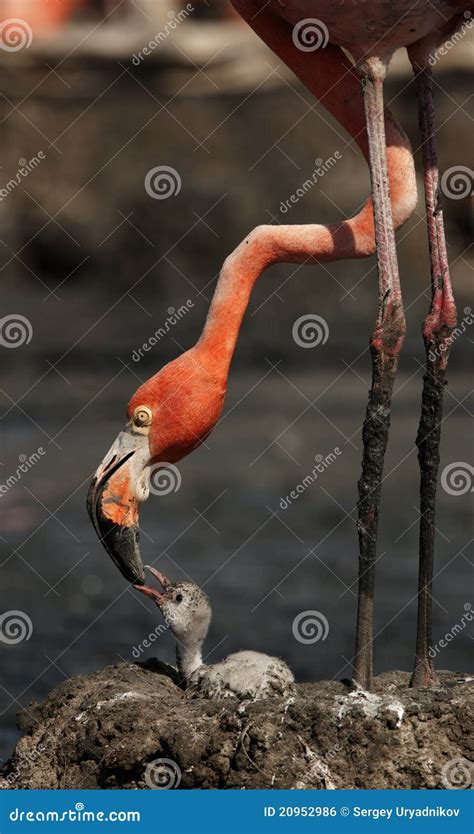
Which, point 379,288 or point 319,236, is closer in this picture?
point 379,288

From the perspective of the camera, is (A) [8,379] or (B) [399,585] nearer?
(B) [399,585]

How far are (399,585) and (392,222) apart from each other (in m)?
4.56

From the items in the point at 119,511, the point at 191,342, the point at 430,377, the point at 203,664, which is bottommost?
the point at 203,664

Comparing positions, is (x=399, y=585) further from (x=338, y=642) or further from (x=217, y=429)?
(x=217, y=429)

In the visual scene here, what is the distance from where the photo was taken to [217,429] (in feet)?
47.4

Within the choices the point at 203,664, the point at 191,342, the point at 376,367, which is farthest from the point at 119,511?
the point at 191,342

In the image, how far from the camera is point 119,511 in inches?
252

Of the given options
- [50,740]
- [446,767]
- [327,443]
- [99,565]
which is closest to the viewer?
[446,767]

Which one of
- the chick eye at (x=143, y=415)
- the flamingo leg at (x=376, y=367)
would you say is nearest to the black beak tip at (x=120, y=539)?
the chick eye at (x=143, y=415)

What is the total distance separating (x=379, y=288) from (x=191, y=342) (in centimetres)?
933

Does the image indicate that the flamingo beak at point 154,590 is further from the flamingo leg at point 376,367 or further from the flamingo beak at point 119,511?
the flamingo leg at point 376,367

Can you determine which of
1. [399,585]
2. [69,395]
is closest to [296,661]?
[399,585]

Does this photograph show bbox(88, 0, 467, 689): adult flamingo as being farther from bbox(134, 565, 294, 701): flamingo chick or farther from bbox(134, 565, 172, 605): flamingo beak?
bbox(134, 565, 294, 701): flamingo chick

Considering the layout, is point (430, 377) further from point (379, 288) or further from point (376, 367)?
point (379, 288)
